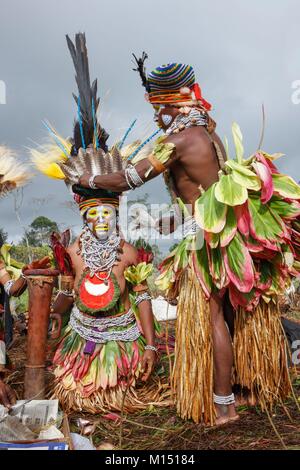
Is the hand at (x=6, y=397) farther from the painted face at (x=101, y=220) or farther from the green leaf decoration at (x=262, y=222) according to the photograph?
the green leaf decoration at (x=262, y=222)

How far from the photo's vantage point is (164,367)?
11.9 ft

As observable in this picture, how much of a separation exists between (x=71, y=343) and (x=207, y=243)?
125cm

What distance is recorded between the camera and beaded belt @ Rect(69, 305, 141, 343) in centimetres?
308

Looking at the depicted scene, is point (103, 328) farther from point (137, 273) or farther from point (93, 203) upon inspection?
point (93, 203)

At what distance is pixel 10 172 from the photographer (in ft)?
10.6

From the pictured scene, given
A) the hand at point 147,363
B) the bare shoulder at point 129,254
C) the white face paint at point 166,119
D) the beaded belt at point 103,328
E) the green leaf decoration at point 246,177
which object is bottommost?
Answer: the hand at point 147,363

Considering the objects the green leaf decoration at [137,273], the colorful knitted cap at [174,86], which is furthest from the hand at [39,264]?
the colorful knitted cap at [174,86]

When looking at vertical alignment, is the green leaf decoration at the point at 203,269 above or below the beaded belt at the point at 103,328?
above

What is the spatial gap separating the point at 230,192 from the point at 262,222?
258 millimetres

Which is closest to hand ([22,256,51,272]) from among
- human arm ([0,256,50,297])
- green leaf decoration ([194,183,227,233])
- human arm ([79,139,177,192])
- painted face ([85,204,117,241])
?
human arm ([0,256,50,297])

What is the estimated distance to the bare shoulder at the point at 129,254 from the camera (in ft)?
10.5

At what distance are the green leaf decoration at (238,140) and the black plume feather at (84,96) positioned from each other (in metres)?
1.07

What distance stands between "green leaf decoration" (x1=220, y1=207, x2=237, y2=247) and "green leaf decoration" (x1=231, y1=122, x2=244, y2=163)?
1.05ft

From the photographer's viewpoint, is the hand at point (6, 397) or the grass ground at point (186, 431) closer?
the grass ground at point (186, 431)
